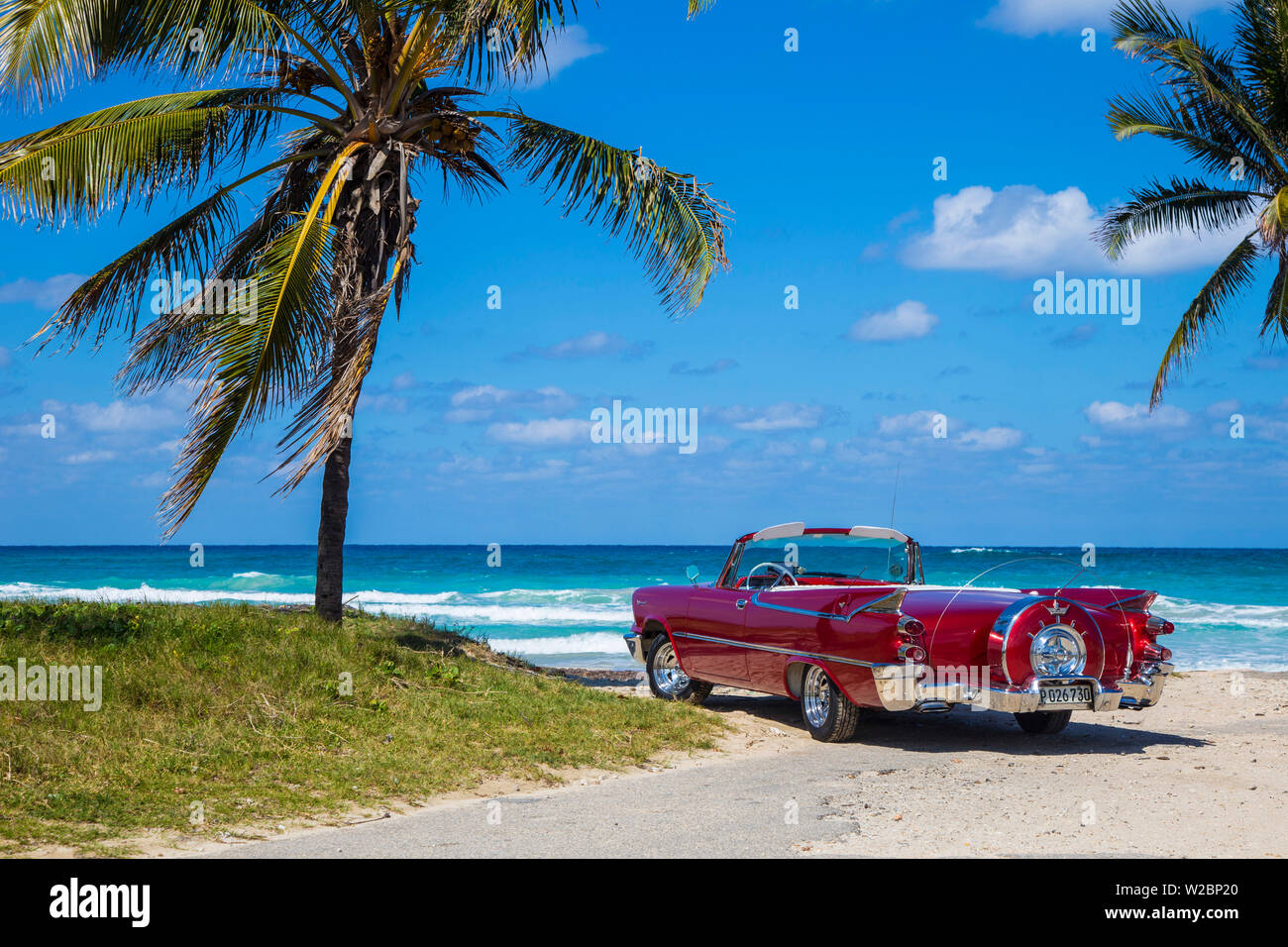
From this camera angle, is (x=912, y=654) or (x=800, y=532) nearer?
(x=912, y=654)

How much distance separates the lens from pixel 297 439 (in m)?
8.41

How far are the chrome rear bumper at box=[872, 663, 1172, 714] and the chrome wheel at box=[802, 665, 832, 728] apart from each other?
1.10 m

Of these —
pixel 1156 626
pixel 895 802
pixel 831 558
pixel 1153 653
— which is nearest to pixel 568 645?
pixel 831 558

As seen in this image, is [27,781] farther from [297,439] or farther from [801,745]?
[801,745]

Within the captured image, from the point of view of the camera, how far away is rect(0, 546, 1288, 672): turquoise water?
74.0 feet

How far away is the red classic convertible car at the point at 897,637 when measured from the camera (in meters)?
8.56

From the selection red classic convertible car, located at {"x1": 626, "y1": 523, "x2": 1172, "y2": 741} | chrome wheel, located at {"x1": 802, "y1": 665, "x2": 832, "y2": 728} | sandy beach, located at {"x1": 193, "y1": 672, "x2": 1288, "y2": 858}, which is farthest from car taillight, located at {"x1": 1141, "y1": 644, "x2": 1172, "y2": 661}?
chrome wheel, located at {"x1": 802, "y1": 665, "x2": 832, "y2": 728}

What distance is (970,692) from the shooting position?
27.9 feet

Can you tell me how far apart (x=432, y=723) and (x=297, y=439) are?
255 centimetres

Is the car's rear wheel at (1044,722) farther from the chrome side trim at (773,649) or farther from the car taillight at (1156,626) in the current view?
the chrome side trim at (773,649)

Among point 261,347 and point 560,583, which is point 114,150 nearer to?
point 261,347

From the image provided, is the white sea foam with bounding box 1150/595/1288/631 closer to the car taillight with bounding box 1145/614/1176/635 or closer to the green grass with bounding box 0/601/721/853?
the car taillight with bounding box 1145/614/1176/635

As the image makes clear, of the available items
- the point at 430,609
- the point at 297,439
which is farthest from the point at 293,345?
the point at 430,609

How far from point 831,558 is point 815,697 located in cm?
157
